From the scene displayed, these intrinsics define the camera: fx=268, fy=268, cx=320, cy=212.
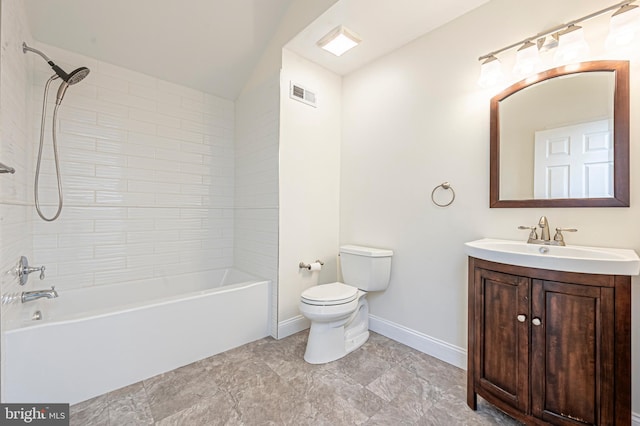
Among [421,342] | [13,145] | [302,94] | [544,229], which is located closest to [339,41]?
[302,94]

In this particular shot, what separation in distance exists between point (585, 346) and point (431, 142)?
4.60ft

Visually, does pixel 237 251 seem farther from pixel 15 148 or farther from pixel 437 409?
pixel 437 409

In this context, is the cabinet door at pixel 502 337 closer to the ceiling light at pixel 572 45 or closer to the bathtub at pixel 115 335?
the ceiling light at pixel 572 45

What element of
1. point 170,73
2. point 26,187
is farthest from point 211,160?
point 26,187

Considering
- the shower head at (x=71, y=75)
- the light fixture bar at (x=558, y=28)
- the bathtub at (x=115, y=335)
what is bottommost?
the bathtub at (x=115, y=335)

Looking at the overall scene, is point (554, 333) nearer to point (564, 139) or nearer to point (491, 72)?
point (564, 139)

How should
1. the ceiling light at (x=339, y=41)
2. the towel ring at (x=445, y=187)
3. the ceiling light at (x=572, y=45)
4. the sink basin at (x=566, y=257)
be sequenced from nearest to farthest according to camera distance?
the sink basin at (x=566, y=257) → the ceiling light at (x=572, y=45) → the towel ring at (x=445, y=187) → the ceiling light at (x=339, y=41)

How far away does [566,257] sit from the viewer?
1063 millimetres

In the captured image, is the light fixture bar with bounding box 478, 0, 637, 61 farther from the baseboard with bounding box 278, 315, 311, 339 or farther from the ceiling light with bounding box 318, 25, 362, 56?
the baseboard with bounding box 278, 315, 311, 339

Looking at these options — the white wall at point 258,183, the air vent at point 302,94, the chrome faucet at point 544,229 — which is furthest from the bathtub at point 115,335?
the chrome faucet at point 544,229

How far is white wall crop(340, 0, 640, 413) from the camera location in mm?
1379

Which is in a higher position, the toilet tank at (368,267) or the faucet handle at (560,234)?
the faucet handle at (560,234)

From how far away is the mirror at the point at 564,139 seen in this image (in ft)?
4.19

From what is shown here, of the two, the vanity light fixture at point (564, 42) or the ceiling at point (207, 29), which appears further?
the ceiling at point (207, 29)
